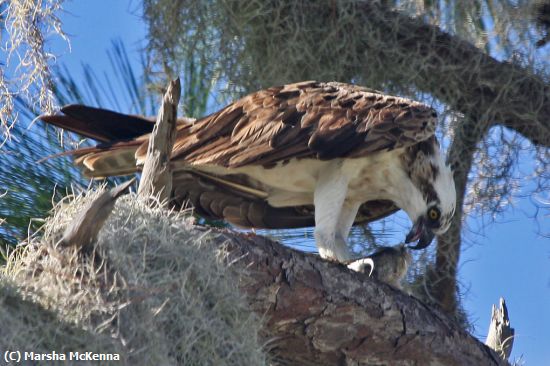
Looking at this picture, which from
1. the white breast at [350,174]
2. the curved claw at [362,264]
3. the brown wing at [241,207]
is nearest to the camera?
the curved claw at [362,264]

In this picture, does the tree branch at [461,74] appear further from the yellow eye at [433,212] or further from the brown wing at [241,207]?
the yellow eye at [433,212]

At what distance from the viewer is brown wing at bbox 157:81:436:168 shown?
4.16m

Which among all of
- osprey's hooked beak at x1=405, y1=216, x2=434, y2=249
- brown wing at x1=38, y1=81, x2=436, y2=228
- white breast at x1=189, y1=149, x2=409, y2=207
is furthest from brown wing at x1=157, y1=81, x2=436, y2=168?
osprey's hooked beak at x1=405, y1=216, x2=434, y2=249

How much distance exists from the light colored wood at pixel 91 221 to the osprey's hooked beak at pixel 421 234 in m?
1.93

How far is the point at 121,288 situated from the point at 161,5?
9.42 feet

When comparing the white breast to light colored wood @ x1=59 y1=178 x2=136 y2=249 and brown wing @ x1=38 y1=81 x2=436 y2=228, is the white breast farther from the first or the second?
light colored wood @ x1=59 y1=178 x2=136 y2=249

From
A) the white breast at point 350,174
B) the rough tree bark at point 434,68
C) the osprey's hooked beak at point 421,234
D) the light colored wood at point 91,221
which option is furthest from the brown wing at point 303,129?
the light colored wood at point 91,221

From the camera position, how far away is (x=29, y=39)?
424cm

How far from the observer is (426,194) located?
14.4 feet

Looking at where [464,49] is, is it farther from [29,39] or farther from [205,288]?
[205,288]

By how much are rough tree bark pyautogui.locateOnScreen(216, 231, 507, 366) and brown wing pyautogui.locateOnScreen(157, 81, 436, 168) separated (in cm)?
66

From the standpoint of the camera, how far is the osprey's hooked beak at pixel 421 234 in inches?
174

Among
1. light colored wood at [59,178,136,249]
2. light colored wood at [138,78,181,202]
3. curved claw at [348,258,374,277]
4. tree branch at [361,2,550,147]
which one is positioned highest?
tree branch at [361,2,550,147]

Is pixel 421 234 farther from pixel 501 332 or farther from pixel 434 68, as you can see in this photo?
pixel 434 68
